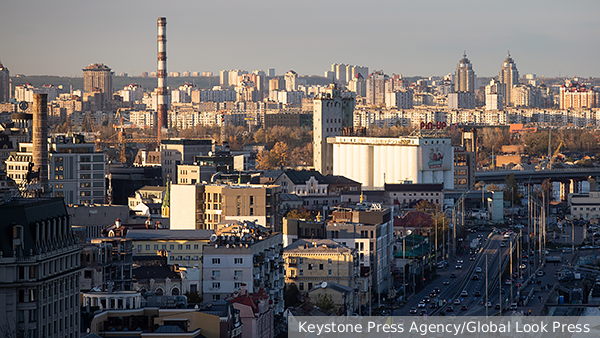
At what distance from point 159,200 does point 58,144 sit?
6.05m

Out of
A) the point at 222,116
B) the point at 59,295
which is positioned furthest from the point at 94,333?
the point at 222,116

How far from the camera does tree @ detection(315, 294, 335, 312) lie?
33281mm

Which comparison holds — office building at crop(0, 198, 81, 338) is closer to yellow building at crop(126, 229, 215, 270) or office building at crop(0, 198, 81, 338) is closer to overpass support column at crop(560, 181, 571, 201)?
yellow building at crop(126, 229, 215, 270)

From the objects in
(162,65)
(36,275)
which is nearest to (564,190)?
(162,65)

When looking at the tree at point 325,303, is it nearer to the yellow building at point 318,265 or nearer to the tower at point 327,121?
the yellow building at point 318,265

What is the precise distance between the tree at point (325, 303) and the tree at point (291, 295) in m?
0.65

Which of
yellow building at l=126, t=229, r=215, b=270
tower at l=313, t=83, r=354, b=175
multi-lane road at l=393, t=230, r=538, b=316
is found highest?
tower at l=313, t=83, r=354, b=175

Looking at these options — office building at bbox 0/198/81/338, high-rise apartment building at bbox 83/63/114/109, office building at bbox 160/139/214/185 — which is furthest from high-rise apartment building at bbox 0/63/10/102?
office building at bbox 0/198/81/338

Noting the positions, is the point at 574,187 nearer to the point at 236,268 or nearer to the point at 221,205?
the point at 221,205

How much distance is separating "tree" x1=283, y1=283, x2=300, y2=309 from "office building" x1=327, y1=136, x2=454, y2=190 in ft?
115

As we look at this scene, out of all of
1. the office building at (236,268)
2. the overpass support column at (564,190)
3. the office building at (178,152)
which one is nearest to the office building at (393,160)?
the office building at (178,152)

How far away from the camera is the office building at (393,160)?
7069 cm

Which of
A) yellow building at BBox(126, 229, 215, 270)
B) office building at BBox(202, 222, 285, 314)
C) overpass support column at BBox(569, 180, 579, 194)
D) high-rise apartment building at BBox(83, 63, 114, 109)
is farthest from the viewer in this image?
high-rise apartment building at BBox(83, 63, 114, 109)

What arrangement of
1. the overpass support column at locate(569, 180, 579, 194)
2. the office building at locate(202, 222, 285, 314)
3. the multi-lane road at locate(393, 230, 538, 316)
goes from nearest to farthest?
the office building at locate(202, 222, 285, 314) → the multi-lane road at locate(393, 230, 538, 316) → the overpass support column at locate(569, 180, 579, 194)
